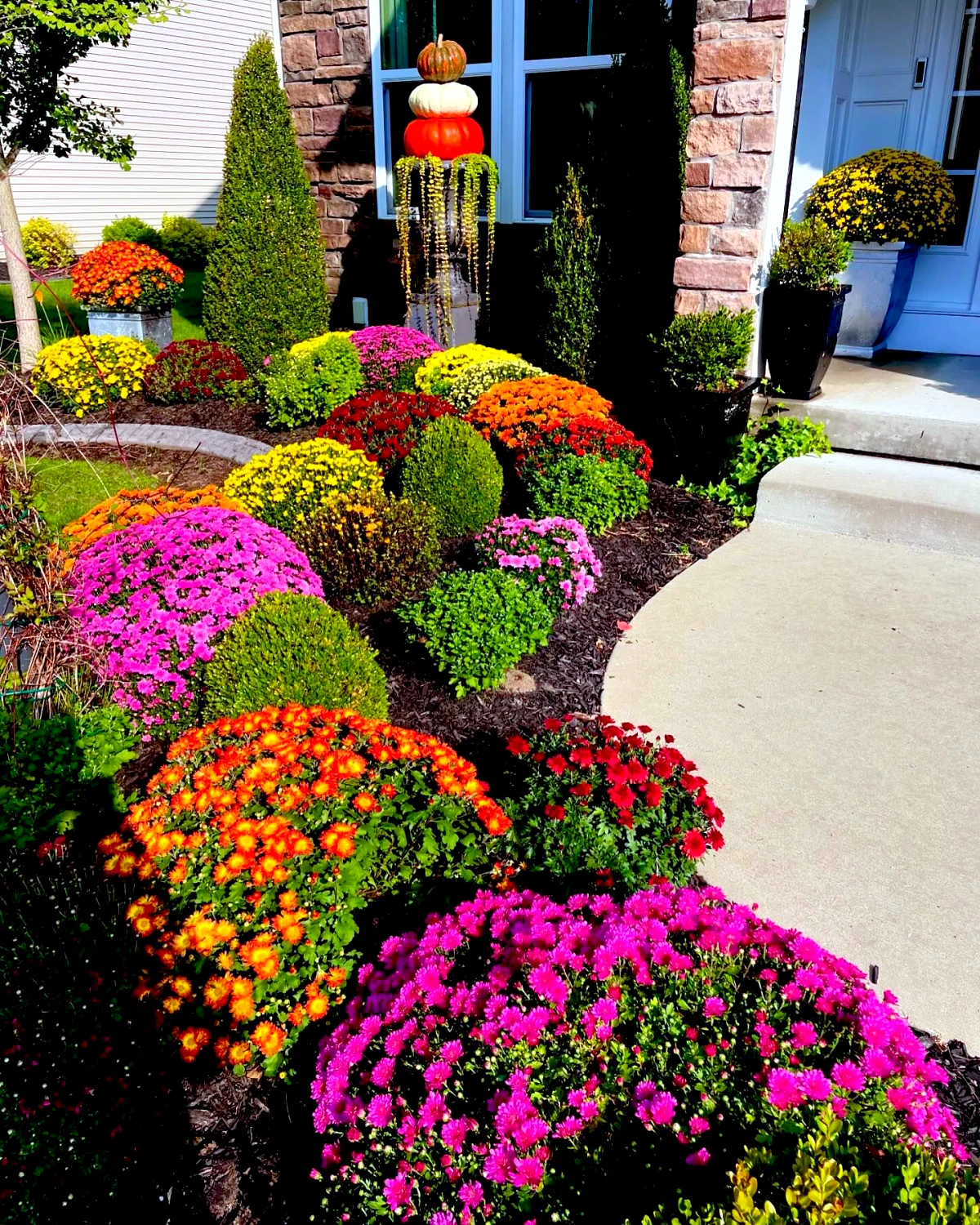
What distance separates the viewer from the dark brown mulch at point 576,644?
3.72 m

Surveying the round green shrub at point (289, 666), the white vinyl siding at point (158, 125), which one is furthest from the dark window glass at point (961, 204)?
the white vinyl siding at point (158, 125)

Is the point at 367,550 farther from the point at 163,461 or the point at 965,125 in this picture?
the point at 965,125

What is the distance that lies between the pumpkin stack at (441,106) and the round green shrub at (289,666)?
562 centimetres

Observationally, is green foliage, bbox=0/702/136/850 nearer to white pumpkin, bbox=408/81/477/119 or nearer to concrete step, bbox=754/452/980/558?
concrete step, bbox=754/452/980/558

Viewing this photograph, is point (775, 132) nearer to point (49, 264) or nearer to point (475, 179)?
point (475, 179)

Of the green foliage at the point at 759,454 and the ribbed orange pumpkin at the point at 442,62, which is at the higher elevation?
the ribbed orange pumpkin at the point at 442,62

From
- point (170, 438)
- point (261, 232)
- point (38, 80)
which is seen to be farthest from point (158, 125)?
point (170, 438)

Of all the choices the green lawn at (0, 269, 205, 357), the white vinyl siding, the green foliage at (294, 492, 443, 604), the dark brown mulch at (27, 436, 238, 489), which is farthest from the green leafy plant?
the green foliage at (294, 492, 443, 604)

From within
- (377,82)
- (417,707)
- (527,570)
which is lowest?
(417,707)

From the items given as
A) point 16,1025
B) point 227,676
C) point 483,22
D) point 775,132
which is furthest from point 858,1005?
point 483,22

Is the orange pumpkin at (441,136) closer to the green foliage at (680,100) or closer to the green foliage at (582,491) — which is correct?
the green foliage at (680,100)

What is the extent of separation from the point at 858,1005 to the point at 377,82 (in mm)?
8953

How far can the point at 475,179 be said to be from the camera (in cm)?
771

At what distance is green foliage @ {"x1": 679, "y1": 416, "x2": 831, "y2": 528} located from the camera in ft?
19.0
